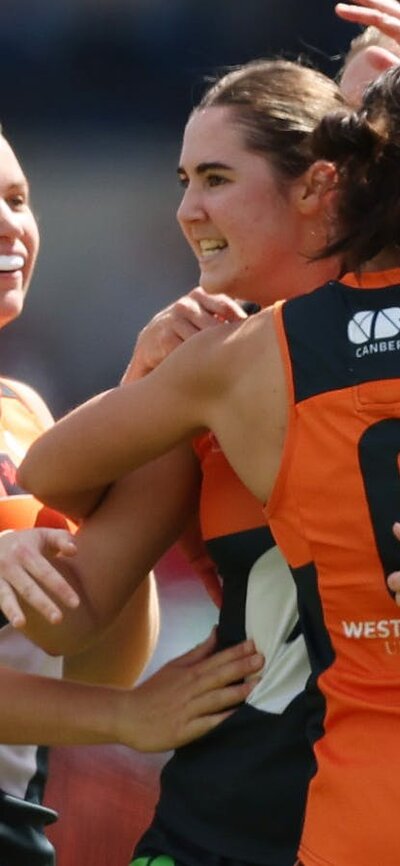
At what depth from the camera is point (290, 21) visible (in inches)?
258

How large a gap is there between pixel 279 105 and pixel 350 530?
0.88m

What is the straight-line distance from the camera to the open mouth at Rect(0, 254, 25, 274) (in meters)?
2.77

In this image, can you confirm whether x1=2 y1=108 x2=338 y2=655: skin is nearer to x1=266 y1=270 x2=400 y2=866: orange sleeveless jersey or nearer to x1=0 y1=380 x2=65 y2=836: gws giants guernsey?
x1=0 y1=380 x2=65 y2=836: gws giants guernsey

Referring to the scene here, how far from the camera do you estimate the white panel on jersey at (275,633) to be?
6.99ft

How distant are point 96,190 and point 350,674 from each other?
5176mm

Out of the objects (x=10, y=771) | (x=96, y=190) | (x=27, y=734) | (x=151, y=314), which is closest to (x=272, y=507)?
(x=27, y=734)

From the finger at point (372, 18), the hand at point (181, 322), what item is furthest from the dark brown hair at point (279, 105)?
the hand at point (181, 322)

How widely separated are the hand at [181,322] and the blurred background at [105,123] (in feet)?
13.9

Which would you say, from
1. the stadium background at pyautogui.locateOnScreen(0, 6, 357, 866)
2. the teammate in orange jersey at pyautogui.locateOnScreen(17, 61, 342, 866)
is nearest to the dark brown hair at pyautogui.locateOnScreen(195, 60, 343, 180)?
the teammate in orange jersey at pyautogui.locateOnScreen(17, 61, 342, 866)

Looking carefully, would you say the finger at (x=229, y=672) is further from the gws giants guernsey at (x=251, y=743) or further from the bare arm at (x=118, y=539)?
the bare arm at (x=118, y=539)

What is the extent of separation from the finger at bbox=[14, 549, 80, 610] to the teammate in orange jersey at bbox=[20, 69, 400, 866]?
0.73 ft

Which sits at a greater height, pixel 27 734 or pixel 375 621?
pixel 375 621

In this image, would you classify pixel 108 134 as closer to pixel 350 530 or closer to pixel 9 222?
pixel 9 222

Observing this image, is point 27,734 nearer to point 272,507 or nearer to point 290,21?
point 272,507
